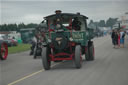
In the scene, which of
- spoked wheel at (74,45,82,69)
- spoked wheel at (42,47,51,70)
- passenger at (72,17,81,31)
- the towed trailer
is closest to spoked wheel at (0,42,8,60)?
the towed trailer

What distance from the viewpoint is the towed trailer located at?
1207cm

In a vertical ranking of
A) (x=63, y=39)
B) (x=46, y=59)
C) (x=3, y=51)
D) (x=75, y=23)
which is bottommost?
(x=3, y=51)

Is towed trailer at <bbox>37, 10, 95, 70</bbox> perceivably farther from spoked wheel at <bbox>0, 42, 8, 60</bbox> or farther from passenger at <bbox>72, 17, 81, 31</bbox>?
spoked wheel at <bbox>0, 42, 8, 60</bbox>

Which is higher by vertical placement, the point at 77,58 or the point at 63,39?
the point at 63,39

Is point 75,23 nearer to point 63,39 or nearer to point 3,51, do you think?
point 63,39

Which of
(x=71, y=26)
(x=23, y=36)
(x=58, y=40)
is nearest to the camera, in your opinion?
(x=58, y=40)

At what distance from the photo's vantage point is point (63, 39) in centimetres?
1209

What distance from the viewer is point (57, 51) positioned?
1283 cm

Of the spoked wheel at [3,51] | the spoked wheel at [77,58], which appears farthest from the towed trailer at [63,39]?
the spoked wheel at [3,51]

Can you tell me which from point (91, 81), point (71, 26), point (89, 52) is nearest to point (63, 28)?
point (71, 26)

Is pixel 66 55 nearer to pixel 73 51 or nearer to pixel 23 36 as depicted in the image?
pixel 73 51

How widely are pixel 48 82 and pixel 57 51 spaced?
423cm

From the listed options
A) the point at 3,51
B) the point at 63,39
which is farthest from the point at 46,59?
the point at 3,51

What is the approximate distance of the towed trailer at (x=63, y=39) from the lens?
39.6ft
